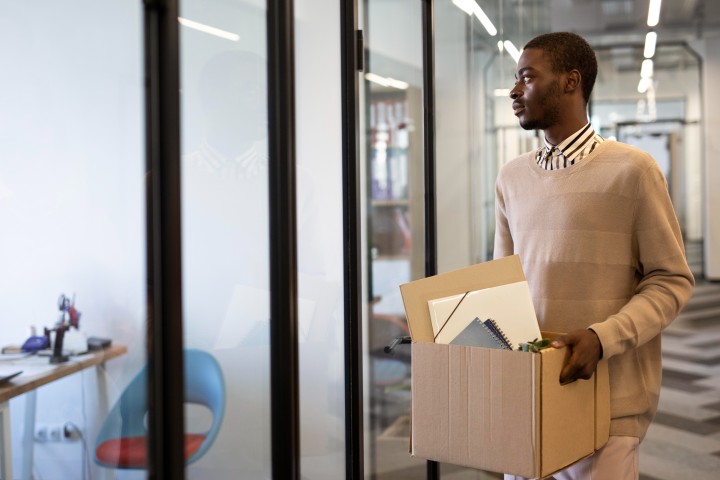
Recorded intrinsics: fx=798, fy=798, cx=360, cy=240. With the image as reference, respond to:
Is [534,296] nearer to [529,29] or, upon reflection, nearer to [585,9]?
[529,29]

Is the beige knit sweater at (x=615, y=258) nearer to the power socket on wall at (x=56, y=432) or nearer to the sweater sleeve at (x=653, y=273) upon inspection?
the sweater sleeve at (x=653, y=273)

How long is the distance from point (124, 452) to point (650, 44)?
9.47 metres

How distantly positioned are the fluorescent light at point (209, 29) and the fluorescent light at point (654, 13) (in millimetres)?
7336

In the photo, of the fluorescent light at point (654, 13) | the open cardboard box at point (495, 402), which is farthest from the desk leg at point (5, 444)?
the fluorescent light at point (654, 13)

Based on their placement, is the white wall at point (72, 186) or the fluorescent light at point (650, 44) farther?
the fluorescent light at point (650, 44)

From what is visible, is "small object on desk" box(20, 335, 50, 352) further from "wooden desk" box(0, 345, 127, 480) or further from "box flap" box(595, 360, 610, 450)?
"box flap" box(595, 360, 610, 450)

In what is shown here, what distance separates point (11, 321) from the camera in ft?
4.25

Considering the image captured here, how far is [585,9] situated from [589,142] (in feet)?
23.2

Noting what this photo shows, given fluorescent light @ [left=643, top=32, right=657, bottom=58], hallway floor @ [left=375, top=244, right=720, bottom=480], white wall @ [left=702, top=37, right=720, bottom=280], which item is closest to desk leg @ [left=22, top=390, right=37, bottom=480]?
hallway floor @ [left=375, top=244, right=720, bottom=480]

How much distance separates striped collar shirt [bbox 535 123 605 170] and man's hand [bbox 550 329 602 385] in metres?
0.44

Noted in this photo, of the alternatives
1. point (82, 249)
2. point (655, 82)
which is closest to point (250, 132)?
point (82, 249)

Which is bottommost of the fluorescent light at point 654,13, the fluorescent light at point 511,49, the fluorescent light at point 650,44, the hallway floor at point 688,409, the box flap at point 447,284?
the hallway floor at point 688,409

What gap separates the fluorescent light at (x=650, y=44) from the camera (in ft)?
30.9

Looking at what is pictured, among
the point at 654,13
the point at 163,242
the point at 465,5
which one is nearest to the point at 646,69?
the point at 654,13
